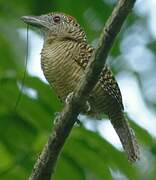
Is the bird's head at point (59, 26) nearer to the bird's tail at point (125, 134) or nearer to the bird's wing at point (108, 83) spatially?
the bird's wing at point (108, 83)

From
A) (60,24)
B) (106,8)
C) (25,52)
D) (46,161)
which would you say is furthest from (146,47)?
(46,161)

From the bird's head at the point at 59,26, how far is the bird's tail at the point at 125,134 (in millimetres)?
674

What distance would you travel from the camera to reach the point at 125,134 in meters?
5.68

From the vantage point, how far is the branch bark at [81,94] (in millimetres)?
3471

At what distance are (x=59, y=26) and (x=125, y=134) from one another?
3.29 ft

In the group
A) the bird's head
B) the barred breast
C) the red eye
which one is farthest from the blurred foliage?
the red eye

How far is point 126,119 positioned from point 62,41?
2.53 ft

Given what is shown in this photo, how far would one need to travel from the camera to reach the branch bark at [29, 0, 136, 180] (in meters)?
3.47

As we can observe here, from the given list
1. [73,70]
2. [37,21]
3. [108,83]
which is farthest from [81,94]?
[37,21]

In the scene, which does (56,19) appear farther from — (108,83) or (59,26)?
(108,83)

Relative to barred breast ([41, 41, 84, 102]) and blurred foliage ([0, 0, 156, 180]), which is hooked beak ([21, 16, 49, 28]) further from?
barred breast ([41, 41, 84, 102])

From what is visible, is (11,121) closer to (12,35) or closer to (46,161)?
(12,35)

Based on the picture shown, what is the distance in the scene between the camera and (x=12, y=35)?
5.45m

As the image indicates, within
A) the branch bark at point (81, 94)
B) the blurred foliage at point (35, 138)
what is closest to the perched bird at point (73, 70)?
the blurred foliage at point (35, 138)
